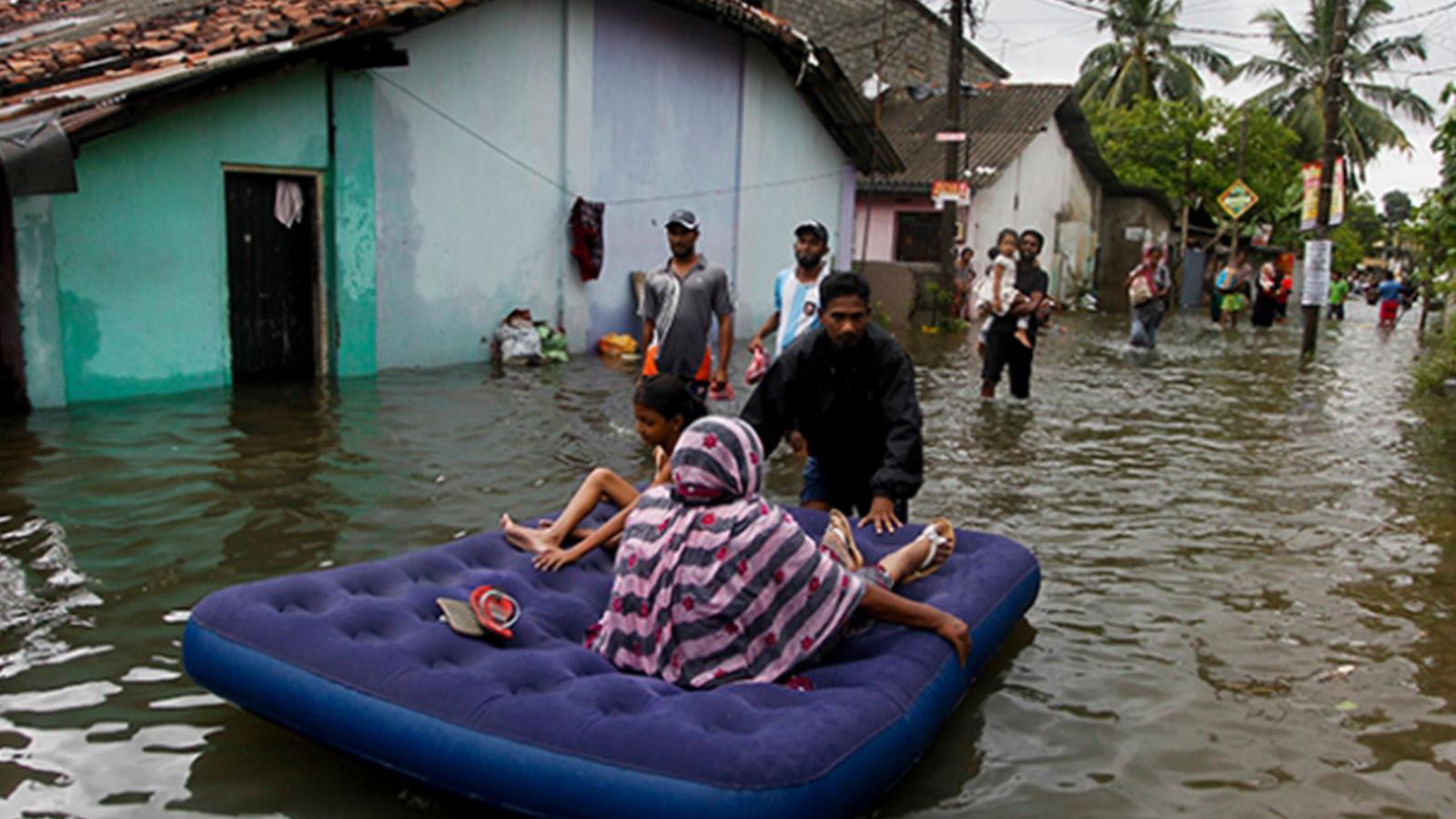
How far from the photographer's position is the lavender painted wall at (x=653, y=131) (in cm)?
1652

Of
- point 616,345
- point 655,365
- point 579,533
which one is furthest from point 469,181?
point 579,533

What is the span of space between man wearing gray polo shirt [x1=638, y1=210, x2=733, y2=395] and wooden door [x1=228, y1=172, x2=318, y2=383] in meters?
5.55

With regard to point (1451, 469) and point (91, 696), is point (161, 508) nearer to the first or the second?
point (91, 696)

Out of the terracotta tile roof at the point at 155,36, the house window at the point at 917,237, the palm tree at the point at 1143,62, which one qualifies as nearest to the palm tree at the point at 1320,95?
the palm tree at the point at 1143,62

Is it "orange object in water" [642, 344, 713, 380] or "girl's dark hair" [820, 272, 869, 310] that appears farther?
"orange object in water" [642, 344, 713, 380]

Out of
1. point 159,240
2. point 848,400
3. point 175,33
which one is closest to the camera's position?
point 848,400

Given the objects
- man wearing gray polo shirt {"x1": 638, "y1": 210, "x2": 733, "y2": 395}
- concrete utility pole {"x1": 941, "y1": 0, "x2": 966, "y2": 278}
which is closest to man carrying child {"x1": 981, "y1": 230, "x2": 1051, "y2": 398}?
man wearing gray polo shirt {"x1": 638, "y1": 210, "x2": 733, "y2": 395}

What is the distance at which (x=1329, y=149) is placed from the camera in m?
19.2

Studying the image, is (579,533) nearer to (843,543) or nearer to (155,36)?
(843,543)

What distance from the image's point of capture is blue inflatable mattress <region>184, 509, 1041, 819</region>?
3.33m

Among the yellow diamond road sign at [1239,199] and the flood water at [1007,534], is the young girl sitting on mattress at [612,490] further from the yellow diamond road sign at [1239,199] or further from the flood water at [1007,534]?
the yellow diamond road sign at [1239,199]

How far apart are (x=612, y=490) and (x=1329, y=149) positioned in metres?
17.3

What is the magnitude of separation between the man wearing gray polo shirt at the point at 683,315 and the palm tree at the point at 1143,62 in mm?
35416

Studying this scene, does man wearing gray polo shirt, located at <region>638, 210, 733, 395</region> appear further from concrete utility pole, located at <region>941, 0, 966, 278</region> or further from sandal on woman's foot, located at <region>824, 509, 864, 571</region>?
concrete utility pole, located at <region>941, 0, 966, 278</region>
